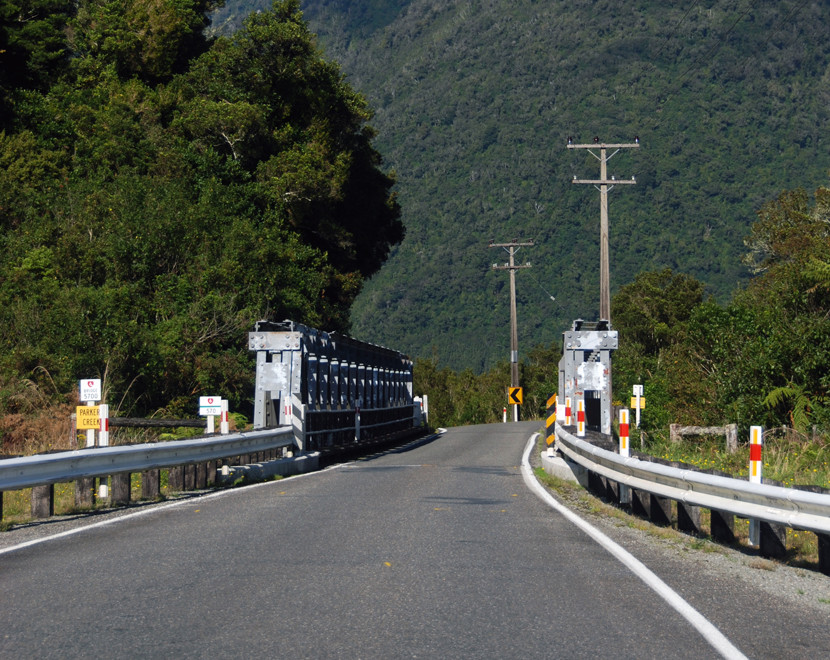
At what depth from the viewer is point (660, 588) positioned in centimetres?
765

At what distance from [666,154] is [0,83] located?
16520cm

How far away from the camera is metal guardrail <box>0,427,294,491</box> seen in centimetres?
1056

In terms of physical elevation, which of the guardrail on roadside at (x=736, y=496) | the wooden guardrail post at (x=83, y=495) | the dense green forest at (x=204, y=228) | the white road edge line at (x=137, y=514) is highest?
the dense green forest at (x=204, y=228)

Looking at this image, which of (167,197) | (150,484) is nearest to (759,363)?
(150,484)

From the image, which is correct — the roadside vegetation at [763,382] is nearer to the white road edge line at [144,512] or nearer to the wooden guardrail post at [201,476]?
the white road edge line at [144,512]

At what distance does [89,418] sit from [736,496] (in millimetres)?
9649

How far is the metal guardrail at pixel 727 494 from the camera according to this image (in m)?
7.90

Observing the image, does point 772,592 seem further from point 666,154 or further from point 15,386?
point 666,154

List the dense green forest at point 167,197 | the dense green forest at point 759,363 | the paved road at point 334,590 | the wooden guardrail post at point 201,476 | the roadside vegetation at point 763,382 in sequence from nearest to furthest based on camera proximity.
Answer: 1. the paved road at point 334,590
2. the wooden guardrail post at point 201,476
3. the roadside vegetation at point 763,382
4. the dense green forest at point 759,363
5. the dense green forest at point 167,197

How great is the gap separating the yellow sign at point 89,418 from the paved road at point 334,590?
3.58 metres

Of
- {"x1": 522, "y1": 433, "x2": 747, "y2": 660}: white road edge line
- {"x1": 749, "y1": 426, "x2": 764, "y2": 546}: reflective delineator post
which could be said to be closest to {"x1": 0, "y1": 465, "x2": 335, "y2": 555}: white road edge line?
{"x1": 522, "y1": 433, "x2": 747, "y2": 660}: white road edge line

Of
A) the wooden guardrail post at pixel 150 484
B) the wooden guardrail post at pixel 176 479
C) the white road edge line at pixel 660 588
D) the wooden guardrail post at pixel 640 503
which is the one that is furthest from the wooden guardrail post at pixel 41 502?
the wooden guardrail post at pixel 640 503

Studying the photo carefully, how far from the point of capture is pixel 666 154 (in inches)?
7736

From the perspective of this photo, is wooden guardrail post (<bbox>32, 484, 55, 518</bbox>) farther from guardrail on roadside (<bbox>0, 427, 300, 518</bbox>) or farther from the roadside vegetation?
the roadside vegetation
